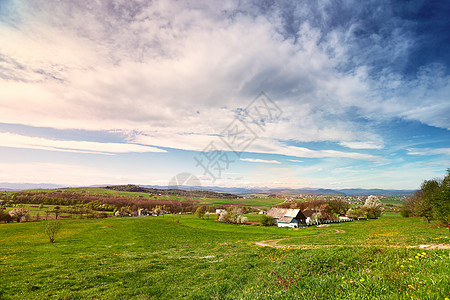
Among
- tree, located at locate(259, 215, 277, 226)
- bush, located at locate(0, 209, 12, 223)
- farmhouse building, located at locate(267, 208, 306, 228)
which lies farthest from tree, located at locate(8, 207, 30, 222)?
farmhouse building, located at locate(267, 208, 306, 228)

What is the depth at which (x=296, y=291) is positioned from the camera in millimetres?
7418

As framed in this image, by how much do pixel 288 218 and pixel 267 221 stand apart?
33.0ft

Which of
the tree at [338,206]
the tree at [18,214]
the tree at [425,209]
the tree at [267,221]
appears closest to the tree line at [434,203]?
the tree at [425,209]

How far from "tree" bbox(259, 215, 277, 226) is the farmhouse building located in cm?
212

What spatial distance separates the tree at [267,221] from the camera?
92.2 m

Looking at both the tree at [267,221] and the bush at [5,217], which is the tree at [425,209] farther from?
the bush at [5,217]

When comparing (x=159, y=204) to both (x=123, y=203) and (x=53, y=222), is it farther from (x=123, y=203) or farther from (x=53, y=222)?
(x=53, y=222)

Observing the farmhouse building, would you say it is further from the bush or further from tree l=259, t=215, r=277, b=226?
the bush

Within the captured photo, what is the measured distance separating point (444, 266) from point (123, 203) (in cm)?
19827

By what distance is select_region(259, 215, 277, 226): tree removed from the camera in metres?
92.2

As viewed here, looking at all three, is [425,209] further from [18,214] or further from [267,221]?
[18,214]

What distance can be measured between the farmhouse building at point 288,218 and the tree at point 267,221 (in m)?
2.12

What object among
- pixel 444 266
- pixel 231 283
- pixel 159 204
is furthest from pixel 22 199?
pixel 444 266

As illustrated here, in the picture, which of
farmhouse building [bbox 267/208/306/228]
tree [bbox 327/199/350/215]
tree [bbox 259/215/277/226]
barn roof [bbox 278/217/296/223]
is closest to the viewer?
farmhouse building [bbox 267/208/306/228]
